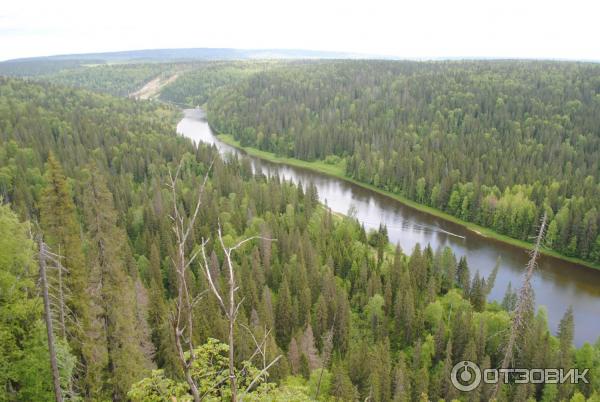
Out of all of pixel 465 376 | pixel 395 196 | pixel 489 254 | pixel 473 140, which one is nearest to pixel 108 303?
pixel 465 376

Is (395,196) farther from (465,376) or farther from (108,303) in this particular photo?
(108,303)

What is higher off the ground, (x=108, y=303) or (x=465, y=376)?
(x=108, y=303)

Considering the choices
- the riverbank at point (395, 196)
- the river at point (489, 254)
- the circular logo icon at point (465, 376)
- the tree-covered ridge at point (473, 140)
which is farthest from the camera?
the tree-covered ridge at point (473, 140)

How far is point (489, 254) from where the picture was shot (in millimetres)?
77625

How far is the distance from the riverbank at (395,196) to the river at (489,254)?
4.71 feet

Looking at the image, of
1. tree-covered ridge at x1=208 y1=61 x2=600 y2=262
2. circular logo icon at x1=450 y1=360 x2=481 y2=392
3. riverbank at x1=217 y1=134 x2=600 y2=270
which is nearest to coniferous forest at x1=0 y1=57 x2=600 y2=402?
tree-covered ridge at x1=208 y1=61 x2=600 y2=262

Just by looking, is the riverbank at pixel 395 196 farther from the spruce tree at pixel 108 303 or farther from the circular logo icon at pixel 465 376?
the spruce tree at pixel 108 303

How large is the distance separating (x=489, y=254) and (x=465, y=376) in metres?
40.2

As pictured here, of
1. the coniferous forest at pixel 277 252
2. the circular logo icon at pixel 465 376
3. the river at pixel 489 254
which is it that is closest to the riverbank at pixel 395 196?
the river at pixel 489 254

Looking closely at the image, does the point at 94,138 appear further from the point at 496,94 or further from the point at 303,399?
the point at 496,94

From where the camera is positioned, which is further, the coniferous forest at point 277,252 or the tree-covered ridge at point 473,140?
the tree-covered ridge at point 473,140

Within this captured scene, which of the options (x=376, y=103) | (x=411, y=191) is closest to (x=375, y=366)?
(x=411, y=191)

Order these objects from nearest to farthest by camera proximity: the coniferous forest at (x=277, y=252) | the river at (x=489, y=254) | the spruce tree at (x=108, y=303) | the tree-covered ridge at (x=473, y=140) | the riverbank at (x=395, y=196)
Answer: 1. the coniferous forest at (x=277, y=252)
2. the spruce tree at (x=108, y=303)
3. the river at (x=489, y=254)
4. the riverbank at (x=395, y=196)
5. the tree-covered ridge at (x=473, y=140)

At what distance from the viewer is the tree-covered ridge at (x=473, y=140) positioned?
3457 inches
